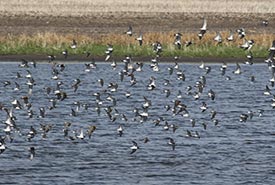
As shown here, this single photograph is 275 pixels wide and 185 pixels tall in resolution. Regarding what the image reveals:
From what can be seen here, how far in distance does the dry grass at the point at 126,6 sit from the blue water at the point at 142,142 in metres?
42.1

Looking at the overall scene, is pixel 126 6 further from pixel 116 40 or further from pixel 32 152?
pixel 32 152

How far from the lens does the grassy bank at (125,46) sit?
2544 inches

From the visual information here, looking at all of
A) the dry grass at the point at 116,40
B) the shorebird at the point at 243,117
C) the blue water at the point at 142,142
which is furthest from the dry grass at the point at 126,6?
the shorebird at the point at 243,117

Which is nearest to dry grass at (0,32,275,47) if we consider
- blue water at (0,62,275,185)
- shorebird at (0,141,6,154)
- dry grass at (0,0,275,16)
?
blue water at (0,62,275,185)

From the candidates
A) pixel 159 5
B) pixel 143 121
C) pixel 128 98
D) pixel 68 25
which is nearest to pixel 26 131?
pixel 143 121

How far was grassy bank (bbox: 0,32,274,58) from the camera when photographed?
6462 centimetres

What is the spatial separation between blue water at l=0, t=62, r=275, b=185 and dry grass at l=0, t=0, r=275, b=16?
42098 mm

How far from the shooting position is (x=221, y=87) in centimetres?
5544

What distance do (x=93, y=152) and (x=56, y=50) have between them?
28217 millimetres

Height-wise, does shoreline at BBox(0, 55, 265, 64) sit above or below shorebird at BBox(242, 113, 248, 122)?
above

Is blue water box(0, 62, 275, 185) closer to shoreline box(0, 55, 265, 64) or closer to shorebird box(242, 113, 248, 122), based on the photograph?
shorebird box(242, 113, 248, 122)

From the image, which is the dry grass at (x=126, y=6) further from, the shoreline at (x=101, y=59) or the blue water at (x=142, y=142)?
the blue water at (x=142, y=142)

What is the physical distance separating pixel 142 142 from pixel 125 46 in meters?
27.3

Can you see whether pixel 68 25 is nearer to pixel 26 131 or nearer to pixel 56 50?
pixel 56 50
